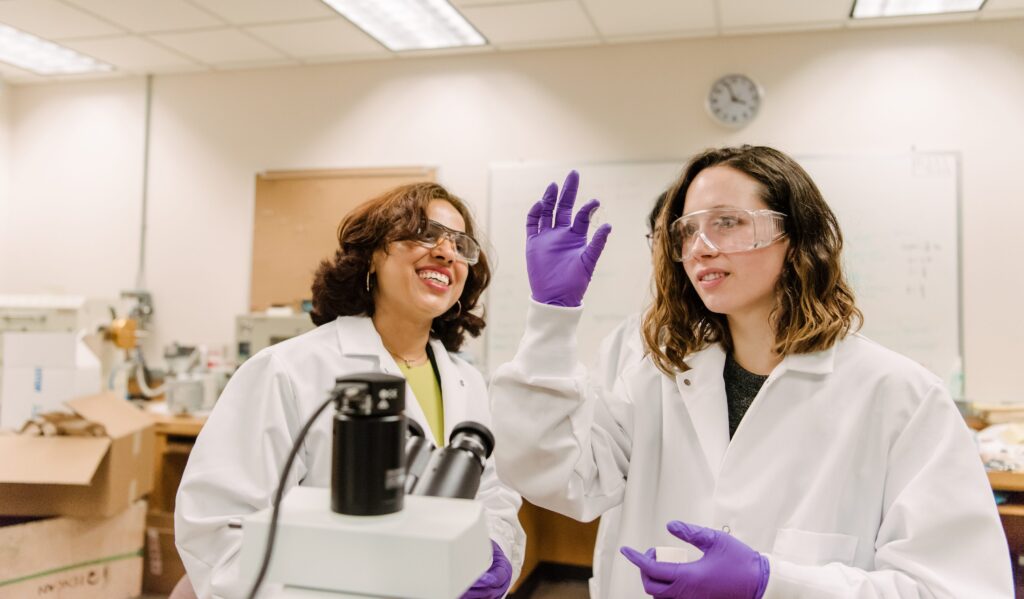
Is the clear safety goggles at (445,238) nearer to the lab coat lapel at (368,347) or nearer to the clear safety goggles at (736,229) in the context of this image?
the lab coat lapel at (368,347)

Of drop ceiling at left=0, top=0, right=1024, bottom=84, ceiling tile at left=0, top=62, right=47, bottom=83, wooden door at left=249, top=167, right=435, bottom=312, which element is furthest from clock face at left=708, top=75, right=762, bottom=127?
ceiling tile at left=0, top=62, right=47, bottom=83

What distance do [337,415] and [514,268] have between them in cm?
329

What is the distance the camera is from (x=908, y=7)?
10.9 feet

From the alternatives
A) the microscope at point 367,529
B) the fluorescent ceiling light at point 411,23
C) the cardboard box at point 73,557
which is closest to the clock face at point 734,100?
the fluorescent ceiling light at point 411,23

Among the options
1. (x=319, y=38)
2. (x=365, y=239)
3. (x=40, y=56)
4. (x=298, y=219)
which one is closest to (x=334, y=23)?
(x=319, y=38)

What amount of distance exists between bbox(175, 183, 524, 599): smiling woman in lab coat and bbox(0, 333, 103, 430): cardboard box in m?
1.75

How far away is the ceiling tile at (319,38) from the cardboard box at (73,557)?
93.6 inches

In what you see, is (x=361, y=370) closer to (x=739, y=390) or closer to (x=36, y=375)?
(x=739, y=390)

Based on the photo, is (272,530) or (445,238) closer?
(272,530)

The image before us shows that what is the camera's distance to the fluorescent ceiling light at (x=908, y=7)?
3.25 m

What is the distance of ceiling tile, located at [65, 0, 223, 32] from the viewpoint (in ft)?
11.3

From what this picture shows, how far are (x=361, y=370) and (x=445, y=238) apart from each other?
1.20ft

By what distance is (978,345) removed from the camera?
133 inches

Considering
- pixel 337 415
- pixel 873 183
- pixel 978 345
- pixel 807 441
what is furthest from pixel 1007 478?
pixel 337 415
